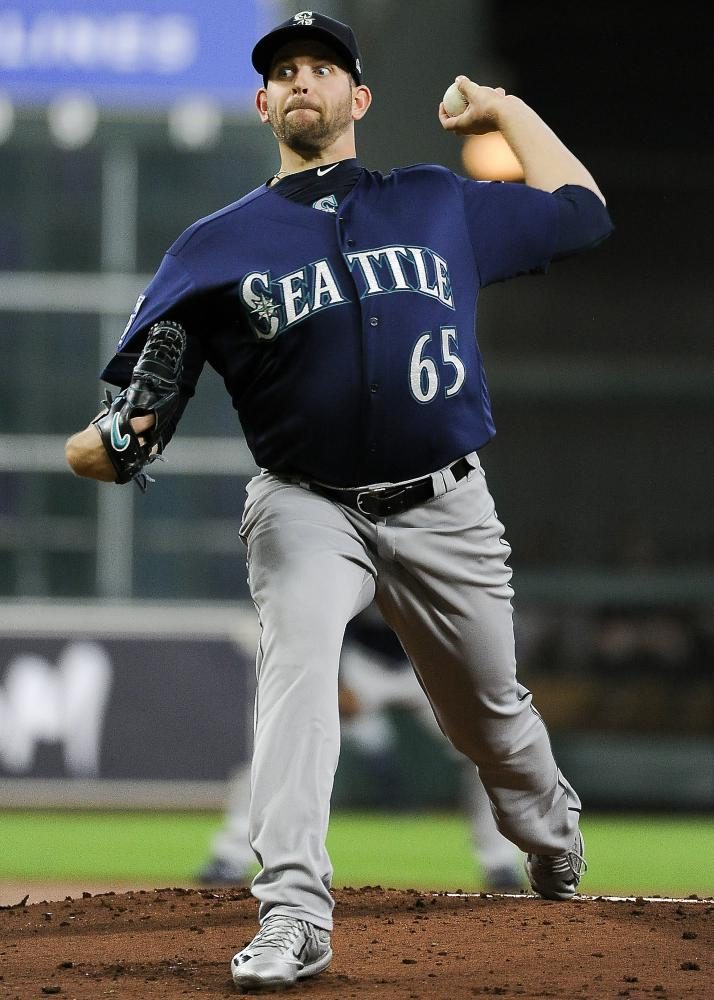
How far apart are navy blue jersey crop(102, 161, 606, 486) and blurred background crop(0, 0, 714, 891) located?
6275 millimetres

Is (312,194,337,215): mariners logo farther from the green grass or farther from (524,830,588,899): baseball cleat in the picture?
the green grass

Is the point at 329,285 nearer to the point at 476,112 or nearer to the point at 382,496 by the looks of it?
the point at 382,496

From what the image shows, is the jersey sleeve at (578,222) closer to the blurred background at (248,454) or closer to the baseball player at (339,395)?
the baseball player at (339,395)

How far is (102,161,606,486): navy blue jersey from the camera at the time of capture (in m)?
3.16

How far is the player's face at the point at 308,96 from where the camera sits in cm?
324

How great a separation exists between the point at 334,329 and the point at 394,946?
1.34m

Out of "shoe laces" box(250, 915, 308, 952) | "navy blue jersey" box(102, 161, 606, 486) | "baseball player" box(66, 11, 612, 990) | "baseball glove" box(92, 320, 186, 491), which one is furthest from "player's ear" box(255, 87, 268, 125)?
"shoe laces" box(250, 915, 308, 952)

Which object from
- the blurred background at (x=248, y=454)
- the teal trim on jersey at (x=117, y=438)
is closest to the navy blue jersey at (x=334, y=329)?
the teal trim on jersey at (x=117, y=438)

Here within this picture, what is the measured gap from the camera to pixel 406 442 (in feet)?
10.5

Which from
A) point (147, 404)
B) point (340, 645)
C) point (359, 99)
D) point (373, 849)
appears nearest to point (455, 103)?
point (359, 99)

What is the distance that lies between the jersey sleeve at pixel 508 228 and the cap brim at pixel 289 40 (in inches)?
16.0

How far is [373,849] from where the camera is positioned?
7.99 m

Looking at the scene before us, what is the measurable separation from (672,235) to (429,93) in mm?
2455

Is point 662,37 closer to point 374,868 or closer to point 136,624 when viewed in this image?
point 136,624
